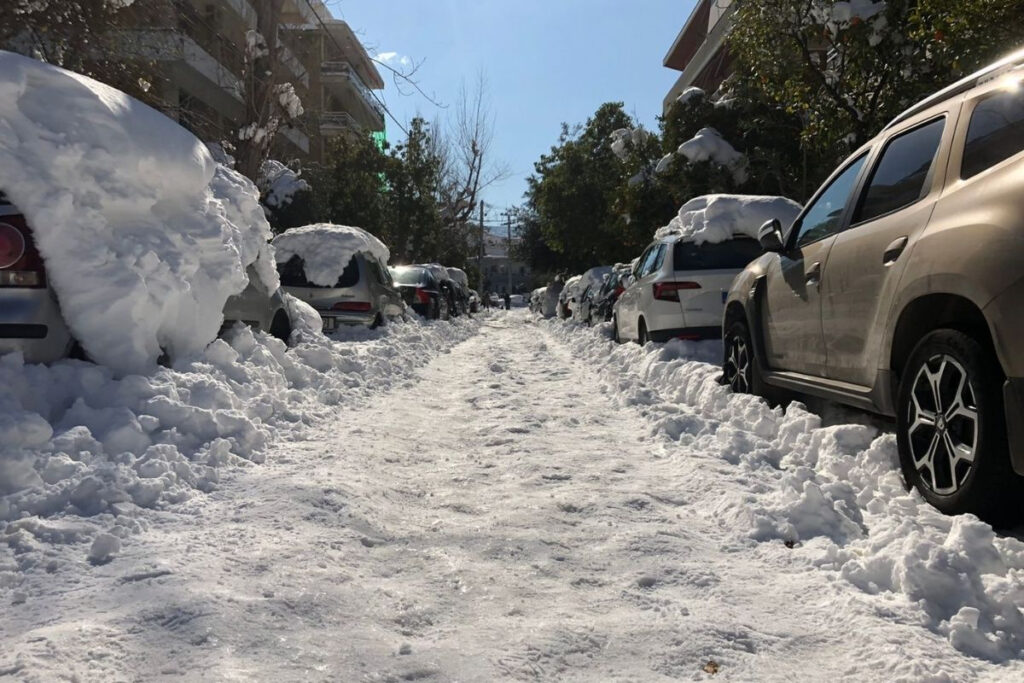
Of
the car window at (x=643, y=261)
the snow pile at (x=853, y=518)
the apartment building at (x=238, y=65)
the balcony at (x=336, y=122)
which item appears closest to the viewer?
the snow pile at (x=853, y=518)

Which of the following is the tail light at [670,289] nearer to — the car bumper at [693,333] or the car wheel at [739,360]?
the car bumper at [693,333]

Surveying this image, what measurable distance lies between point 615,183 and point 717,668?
29827mm

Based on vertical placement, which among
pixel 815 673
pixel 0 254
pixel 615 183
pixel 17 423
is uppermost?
pixel 615 183

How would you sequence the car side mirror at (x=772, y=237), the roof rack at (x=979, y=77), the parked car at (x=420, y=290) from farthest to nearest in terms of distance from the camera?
the parked car at (x=420, y=290) → the car side mirror at (x=772, y=237) → the roof rack at (x=979, y=77)

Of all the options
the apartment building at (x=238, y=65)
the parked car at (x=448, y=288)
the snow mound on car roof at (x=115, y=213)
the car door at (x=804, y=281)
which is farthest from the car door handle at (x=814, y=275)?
the parked car at (x=448, y=288)

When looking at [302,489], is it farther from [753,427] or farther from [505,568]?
[753,427]

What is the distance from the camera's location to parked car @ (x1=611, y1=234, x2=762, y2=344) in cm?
859

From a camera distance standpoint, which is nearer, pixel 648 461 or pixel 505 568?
pixel 505 568

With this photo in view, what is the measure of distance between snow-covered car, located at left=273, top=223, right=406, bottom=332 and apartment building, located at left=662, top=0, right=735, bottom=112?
12.3 meters

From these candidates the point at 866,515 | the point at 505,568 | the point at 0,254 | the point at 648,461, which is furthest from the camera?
the point at 648,461

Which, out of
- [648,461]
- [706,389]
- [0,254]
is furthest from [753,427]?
[0,254]

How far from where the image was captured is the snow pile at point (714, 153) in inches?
614

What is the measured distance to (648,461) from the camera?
473 cm

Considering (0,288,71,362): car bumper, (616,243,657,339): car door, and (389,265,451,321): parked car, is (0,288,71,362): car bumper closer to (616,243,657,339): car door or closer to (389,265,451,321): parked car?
(616,243,657,339): car door
